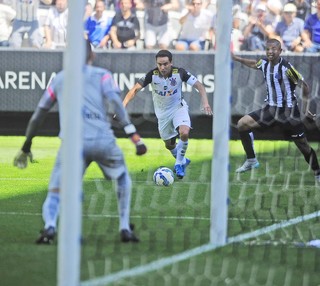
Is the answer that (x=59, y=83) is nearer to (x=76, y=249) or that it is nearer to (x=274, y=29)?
(x=76, y=249)

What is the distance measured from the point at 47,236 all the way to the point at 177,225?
1708mm

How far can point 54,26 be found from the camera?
808 inches

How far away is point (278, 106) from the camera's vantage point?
48.6ft

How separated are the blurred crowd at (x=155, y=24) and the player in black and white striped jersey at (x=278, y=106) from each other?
4.63 meters

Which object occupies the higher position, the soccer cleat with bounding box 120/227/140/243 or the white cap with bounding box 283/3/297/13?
the white cap with bounding box 283/3/297/13

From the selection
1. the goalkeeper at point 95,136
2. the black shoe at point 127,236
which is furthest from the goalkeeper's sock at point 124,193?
the black shoe at point 127,236

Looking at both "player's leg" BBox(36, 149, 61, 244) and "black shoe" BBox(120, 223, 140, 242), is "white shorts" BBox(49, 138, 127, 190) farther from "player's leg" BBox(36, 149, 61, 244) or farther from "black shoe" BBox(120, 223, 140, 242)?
"black shoe" BBox(120, 223, 140, 242)

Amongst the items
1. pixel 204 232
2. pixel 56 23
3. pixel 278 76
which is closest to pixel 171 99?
pixel 278 76

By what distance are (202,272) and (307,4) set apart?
11.8 m

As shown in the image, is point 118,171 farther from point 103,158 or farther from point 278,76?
point 278,76

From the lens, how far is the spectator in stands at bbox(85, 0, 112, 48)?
65.2ft

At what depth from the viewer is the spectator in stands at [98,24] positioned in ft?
65.2

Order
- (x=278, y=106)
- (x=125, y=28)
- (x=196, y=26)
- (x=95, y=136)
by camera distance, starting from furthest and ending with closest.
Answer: (x=125, y=28) < (x=196, y=26) < (x=278, y=106) < (x=95, y=136)

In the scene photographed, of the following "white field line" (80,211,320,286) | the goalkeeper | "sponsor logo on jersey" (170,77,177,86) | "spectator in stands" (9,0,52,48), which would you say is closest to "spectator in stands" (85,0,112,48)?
"spectator in stands" (9,0,52,48)
